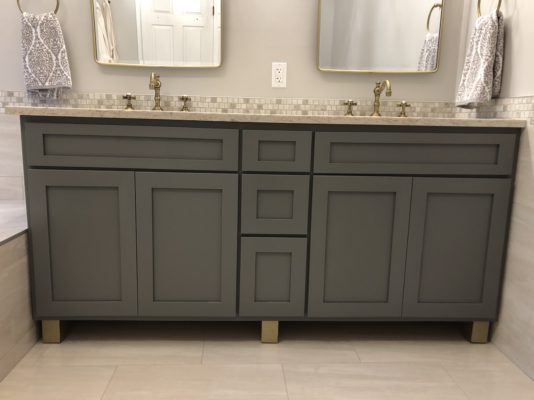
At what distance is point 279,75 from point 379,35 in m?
0.51

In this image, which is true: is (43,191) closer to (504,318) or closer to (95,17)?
(95,17)

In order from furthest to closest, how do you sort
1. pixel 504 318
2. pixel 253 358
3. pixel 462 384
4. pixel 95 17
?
pixel 95 17 → pixel 504 318 → pixel 253 358 → pixel 462 384

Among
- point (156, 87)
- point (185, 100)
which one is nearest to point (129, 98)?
point (156, 87)

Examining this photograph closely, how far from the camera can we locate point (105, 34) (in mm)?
1885

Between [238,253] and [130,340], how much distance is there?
0.57 meters

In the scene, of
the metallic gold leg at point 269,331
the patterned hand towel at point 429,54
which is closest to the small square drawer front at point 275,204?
the metallic gold leg at point 269,331

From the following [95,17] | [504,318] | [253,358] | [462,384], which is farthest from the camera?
[95,17]

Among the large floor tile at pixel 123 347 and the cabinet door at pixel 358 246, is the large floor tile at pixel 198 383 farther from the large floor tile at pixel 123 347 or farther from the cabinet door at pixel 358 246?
the cabinet door at pixel 358 246

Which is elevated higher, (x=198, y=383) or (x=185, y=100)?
(x=185, y=100)

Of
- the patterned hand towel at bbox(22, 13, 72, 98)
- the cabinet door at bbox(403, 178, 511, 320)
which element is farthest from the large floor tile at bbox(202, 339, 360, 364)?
the patterned hand towel at bbox(22, 13, 72, 98)

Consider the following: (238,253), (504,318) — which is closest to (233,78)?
(238,253)

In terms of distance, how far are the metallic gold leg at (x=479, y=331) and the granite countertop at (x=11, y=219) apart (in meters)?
1.77

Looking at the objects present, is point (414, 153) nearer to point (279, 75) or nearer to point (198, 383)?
point (279, 75)

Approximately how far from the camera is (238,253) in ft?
5.03
